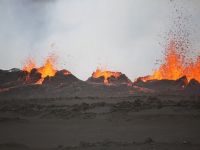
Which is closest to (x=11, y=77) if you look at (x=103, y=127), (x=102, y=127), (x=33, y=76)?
(x=33, y=76)

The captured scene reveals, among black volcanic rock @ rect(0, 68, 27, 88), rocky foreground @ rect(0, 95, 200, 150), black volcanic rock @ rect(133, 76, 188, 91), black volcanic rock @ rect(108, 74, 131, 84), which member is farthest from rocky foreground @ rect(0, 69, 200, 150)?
black volcanic rock @ rect(108, 74, 131, 84)

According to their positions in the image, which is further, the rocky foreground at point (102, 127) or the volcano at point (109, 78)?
the volcano at point (109, 78)

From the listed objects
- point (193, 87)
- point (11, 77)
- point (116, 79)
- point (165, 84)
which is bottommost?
point (193, 87)

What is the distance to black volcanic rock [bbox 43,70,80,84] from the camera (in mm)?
70500

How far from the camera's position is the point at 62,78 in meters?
72.5

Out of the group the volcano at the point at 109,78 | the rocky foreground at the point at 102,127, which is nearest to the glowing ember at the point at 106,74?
the volcano at the point at 109,78

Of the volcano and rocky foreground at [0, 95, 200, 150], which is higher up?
the volcano

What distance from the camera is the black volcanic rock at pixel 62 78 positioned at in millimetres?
70500

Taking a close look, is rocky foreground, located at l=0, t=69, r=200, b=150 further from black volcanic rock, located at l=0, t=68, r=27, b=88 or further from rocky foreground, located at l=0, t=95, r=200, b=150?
black volcanic rock, located at l=0, t=68, r=27, b=88

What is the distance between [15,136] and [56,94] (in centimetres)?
3820

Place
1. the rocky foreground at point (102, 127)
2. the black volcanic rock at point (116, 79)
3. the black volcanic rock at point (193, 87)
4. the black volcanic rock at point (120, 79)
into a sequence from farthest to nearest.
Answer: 1. the black volcanic rock at point (116, 79)
2. the black volcanic rock at point (120, 79)
3. the black volcanic rock at point (193, 87)
4. the rocky foreground at point (102, 127)

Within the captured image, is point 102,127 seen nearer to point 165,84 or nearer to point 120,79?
point 165,84

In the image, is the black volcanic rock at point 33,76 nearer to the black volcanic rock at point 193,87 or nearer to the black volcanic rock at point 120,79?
the black volcanic rock at point 120,79

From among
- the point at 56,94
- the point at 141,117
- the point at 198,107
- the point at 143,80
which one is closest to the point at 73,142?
the point at 141,117
